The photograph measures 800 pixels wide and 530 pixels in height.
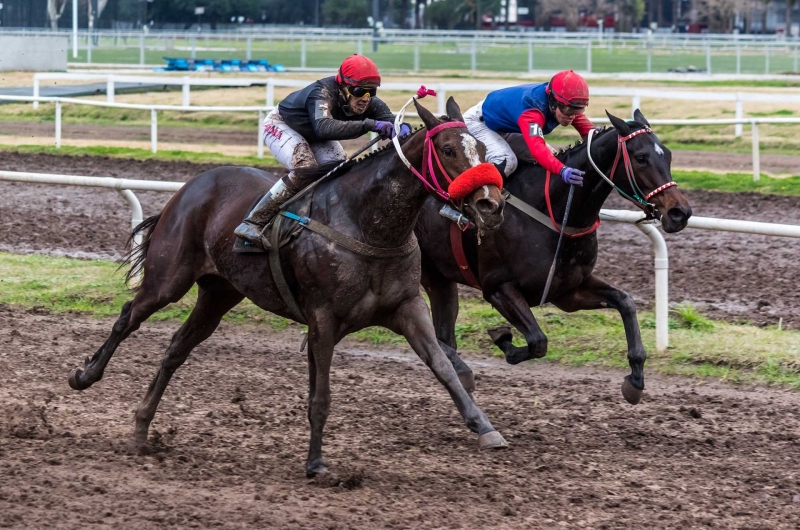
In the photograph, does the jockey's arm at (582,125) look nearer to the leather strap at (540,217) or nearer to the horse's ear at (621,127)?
the horse's ear at (621,127)

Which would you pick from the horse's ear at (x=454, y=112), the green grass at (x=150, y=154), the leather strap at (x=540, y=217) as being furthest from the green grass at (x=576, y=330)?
the green grass at (x=150, y=154)

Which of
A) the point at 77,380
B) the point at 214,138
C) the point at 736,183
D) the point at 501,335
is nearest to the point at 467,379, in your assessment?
the point at 501,335

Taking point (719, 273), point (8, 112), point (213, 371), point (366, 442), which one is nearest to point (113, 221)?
point (213, 371)

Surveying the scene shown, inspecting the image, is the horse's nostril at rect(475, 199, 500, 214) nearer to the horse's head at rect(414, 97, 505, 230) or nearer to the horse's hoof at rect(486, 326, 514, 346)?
the horse's head at rect(414, 97, 505, 230)

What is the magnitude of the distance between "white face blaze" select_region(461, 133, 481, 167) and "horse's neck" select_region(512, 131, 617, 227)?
5.15 ft

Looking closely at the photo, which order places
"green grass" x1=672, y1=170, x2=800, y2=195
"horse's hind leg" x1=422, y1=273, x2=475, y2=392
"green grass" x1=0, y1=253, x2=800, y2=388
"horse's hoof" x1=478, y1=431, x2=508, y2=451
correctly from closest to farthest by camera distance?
"horse's hoof" x1=478, y1=431, x2=508, y2=451 → "horse's hind leg" x1=422, y1=273, x2=475, y2=392 → "green grass" x1=0, y1=253, x2=800, y2=388 → "green grass" x1=672, y1=170, x2=800, y2=195

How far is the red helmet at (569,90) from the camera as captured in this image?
6149mm

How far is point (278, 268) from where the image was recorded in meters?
5.41

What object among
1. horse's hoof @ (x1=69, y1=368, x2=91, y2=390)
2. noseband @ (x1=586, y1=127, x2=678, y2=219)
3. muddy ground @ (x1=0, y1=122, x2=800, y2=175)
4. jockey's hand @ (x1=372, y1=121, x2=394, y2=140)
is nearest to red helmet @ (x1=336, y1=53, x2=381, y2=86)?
jockey's hand @ (x1=372, y1=121, x2=394, y2=140)

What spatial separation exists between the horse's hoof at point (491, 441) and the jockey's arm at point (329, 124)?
144 cm

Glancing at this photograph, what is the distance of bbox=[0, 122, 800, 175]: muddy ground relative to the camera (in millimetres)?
16250

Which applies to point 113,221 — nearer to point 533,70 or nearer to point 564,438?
point 564,438

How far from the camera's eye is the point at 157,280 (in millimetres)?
5883

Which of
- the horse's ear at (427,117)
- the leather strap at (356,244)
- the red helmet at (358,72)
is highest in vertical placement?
the red helmet at (358,72)
